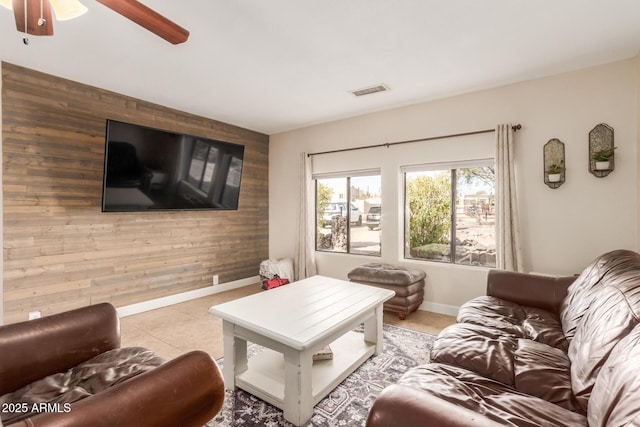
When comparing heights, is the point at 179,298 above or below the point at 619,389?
below

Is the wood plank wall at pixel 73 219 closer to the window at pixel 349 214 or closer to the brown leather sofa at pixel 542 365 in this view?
the window at pixel 349 214

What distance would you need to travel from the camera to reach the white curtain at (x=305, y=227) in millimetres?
4867

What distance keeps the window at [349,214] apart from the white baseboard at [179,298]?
1.39 metres

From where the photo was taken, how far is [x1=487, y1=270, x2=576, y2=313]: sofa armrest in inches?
92.8

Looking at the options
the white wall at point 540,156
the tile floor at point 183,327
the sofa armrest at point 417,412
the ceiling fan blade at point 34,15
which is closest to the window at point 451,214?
the white wall at point 540,156

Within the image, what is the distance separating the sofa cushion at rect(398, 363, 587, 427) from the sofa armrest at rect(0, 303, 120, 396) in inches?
67.1

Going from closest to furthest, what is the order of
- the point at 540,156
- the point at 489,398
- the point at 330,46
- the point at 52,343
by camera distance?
the point at 489,398
the point at 52,343
the point at 330,46
the point at 540,156

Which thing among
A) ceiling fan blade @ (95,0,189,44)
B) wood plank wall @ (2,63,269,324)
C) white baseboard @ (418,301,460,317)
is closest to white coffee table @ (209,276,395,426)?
white baseboard @ (418,301,460,317)

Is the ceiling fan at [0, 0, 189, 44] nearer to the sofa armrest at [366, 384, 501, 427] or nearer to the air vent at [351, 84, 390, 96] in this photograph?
the sofa armrest at [366, 384, 501, 427]

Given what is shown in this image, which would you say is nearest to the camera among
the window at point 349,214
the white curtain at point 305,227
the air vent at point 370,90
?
the air vent at point 370,90

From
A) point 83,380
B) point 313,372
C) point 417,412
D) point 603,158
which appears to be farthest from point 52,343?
point 603,158

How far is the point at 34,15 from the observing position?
149 centimetres

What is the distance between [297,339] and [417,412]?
885 mm

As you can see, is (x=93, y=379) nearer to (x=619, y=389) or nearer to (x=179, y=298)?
(x=619, y=389)
